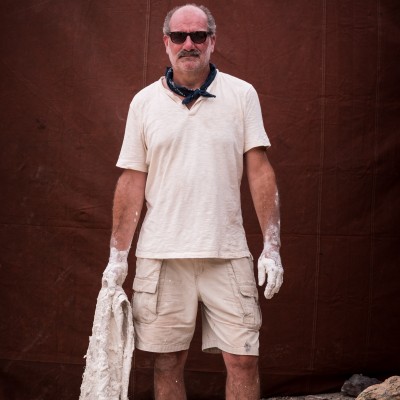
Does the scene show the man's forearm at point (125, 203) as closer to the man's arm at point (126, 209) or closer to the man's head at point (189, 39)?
the man's arm at point (126, 209)

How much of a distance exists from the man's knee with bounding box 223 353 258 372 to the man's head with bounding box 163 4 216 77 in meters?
1.13

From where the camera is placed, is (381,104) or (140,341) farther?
(381,104)

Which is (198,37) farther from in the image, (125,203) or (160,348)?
(160,348)

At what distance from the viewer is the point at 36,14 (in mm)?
3967

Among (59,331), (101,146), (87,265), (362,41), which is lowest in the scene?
(59,331)

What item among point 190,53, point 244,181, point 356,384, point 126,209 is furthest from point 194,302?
point 356,384

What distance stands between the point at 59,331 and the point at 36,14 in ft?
5.42

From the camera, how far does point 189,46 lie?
2990mm

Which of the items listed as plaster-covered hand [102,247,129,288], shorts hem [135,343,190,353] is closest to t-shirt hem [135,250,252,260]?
plaster-covered hand [102,247,129,288]

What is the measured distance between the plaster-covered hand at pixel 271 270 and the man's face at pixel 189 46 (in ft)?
2.48

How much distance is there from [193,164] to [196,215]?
20 cm

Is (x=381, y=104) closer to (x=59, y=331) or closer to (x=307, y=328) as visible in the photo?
(x=307, y=328)

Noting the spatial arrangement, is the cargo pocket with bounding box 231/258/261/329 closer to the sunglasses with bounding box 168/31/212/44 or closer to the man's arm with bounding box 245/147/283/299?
the man's arm with bounding box 245/147/283/299

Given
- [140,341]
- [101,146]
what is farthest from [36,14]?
[140,341]
